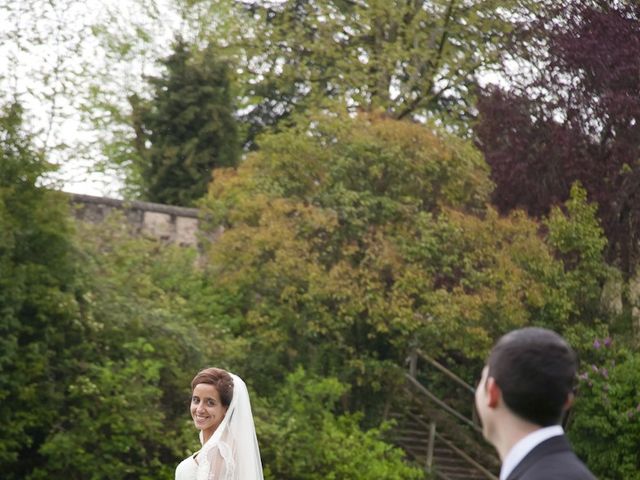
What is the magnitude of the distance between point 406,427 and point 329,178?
412 cm

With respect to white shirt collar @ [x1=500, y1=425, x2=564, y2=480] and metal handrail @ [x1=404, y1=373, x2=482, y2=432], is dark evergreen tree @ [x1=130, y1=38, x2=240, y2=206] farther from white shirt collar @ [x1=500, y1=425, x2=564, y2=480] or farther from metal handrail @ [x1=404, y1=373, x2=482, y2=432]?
white shirt collar @ [x1=500, y1=425, x2=564, y2=480]

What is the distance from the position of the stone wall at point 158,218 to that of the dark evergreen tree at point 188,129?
2.08 metres

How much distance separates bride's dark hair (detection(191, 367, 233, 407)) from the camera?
346 inches

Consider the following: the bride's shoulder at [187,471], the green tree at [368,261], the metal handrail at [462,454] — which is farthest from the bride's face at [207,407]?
the metal handrail at [462,454]

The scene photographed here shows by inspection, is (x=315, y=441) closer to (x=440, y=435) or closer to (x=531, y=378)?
(x=440, y=435)

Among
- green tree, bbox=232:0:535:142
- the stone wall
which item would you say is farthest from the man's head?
green tree, bbox=232:0:535:142

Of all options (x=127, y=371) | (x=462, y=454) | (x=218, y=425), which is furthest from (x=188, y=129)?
(x=218, y=425)

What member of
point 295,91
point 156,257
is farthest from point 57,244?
point 295,91

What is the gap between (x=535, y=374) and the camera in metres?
3.48

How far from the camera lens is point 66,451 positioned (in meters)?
16.7

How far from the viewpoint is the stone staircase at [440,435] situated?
22.0 meters

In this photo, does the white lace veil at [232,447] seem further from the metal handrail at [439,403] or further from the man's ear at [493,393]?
the metal handrail at [439,403]

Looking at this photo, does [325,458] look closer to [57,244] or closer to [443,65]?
[57,244]

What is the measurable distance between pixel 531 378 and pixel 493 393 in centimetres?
12
